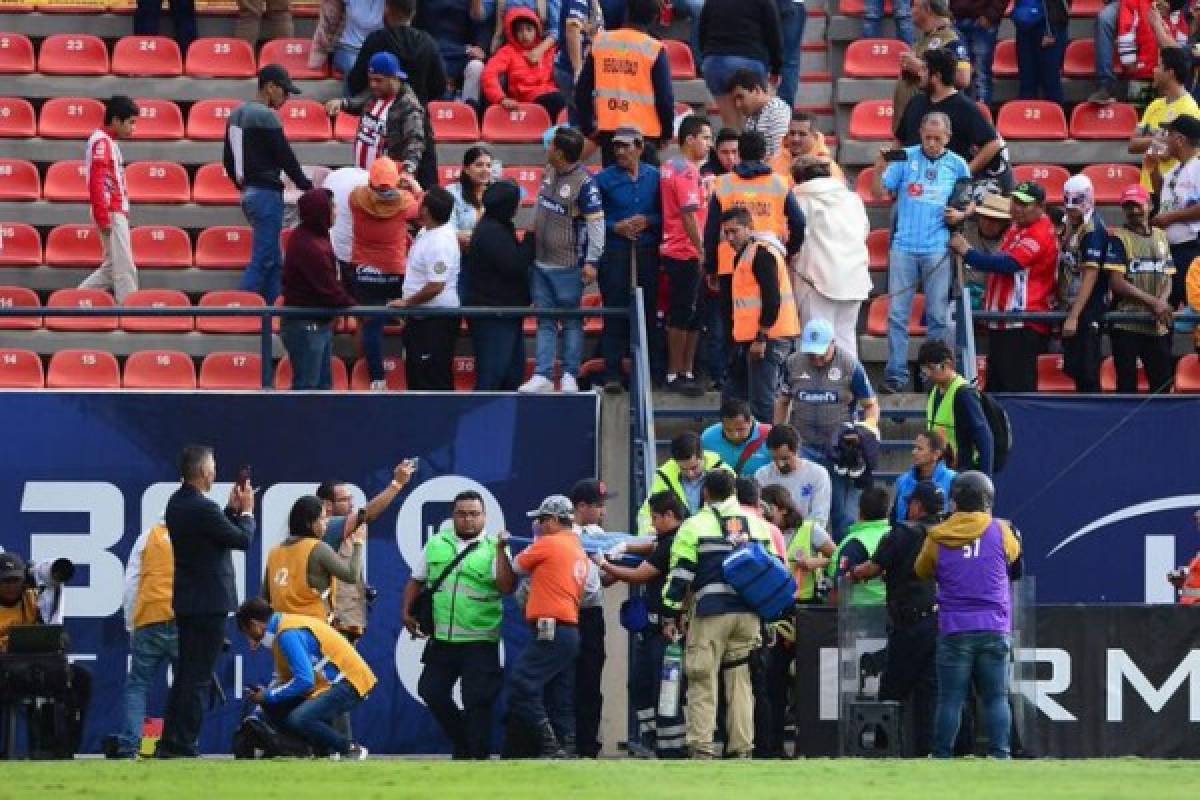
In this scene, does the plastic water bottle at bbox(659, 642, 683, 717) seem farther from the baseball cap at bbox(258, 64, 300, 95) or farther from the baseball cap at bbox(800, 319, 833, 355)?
the baseball cap at bbox(258, 64, 300, 95)

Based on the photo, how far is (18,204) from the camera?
23.2m

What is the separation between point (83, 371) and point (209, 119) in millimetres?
2929

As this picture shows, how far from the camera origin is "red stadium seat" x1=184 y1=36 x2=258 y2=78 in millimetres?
24406

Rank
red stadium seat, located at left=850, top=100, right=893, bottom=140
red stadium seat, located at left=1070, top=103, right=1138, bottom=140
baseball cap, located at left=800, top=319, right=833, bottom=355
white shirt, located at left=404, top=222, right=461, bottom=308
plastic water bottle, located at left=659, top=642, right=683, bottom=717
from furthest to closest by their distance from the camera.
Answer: red stadium seat, located at left=1070, top=103, right=1138, bottom=140, red stadium seat, located at left=850, top=100, right=893, bottom=140, white shirt, located at left=404, top=222, right=461, bottom=308, baseball cap, located at left=800, top=319, right=833, bottom=355, plastic water bottle, located at left=659, top=642, right=683, bottom=717

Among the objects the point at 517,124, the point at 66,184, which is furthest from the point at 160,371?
the point at 517,124

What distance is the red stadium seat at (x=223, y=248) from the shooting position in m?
22.7

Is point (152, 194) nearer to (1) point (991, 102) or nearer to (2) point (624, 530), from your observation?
(2) point (624, 530)

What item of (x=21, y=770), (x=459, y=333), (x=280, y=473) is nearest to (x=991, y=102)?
(x=459, y=333)

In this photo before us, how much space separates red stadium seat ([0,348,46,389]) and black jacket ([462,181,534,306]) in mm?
3050

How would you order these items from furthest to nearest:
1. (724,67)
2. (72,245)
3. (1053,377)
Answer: (72,245) < (724,67) < (1053,377)

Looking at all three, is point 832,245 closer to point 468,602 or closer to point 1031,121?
point 1031,121

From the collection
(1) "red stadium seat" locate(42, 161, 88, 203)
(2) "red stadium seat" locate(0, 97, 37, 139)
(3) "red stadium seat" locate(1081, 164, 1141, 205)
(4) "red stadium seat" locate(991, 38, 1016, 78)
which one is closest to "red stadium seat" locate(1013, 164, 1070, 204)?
(3) "red stadium seat" locate(1081, 164, 1141, 205)

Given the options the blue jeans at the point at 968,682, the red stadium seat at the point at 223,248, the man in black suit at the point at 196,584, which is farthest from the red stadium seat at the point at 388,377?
the blue jeans at the point at 968,682

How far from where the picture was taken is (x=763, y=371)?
20469 millimetres
